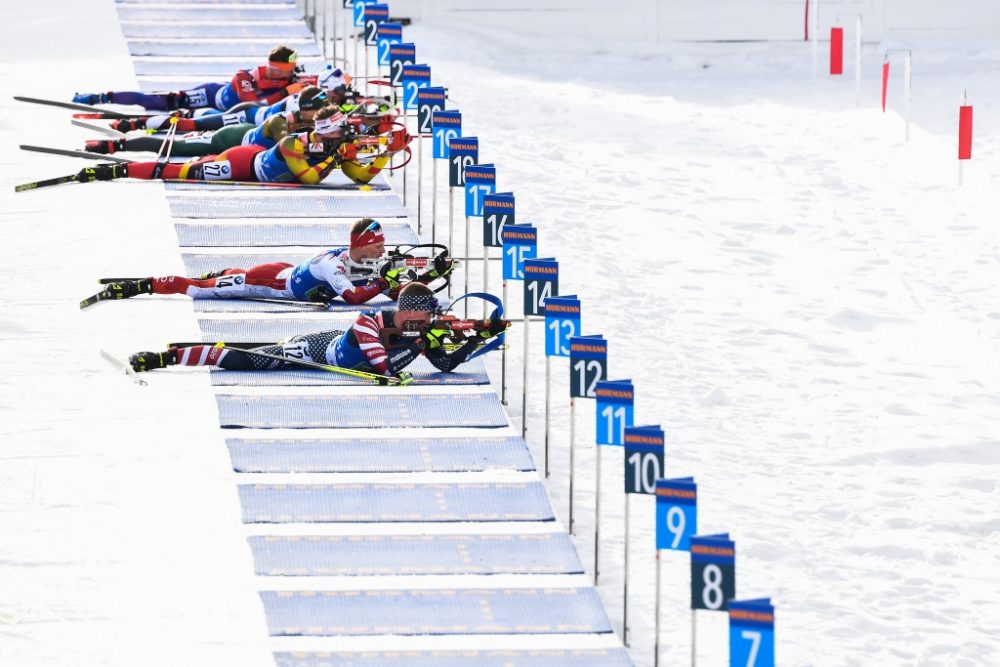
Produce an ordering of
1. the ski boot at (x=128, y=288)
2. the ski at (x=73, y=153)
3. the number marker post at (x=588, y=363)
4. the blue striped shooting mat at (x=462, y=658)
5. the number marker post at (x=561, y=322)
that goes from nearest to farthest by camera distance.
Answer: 1. the blue striped shooting mat at (x=462, y=658)
2. the number marker post at (x=588, y=363)
3. the number marker post at (x=561, y=322)
4. the ski boot at (x=128, y=288)
5. the ski at (x=73, y=153)

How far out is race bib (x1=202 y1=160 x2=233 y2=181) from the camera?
61.6ft

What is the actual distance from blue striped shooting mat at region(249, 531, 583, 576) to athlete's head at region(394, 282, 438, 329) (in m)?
2.39

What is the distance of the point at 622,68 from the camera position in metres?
26.0

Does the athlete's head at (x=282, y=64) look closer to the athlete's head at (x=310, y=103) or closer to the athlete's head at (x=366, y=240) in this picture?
the athlete's head at (x=310, y=103)

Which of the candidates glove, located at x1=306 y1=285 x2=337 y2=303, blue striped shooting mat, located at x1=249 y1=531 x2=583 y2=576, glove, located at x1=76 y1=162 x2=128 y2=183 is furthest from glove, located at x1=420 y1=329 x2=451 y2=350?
glove, located at x1=76 y1=162 x2=128 y2=183

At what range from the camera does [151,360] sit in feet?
46.3

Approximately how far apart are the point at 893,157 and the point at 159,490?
1173 cm

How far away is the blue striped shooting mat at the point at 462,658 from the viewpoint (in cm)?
1038

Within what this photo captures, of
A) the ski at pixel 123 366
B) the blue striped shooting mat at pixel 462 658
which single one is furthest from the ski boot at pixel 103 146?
the blue striped shooting mat at pixel 462 658

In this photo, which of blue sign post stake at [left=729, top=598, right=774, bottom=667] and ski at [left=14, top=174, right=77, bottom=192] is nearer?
blue sign post stake at [left=729, top=598, right=774, bottom=667]

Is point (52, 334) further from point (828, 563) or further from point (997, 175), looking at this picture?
point (997, 175)

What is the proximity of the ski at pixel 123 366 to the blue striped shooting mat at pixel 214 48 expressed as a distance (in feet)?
31.5

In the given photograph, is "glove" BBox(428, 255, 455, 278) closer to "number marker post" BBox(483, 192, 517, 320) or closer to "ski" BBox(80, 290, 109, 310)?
"number marker post" BBox(483, 192, 517, 320)

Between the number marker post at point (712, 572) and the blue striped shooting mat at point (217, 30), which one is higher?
the blue striped shooting mat at point (217, 30)
